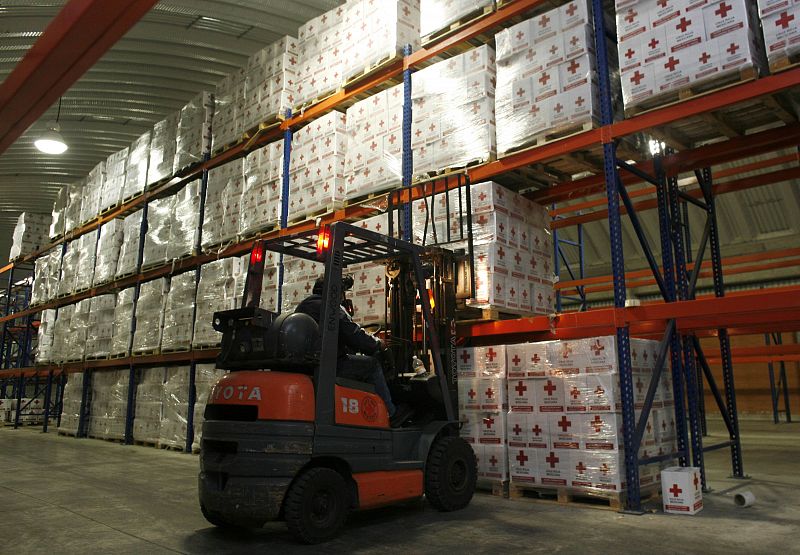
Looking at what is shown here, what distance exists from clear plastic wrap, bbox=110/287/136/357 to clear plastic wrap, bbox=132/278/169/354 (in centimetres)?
28

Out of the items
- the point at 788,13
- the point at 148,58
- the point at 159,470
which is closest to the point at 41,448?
the point at 159,470

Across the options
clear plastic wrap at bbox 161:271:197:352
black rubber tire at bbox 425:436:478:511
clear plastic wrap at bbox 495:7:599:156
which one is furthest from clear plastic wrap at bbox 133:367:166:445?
clear plastic wrap at bbox 495:7:599:156

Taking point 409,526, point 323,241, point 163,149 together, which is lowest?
point 409,526

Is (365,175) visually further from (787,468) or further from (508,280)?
(787,468)

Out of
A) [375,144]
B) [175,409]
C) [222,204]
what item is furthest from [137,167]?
[375,144]

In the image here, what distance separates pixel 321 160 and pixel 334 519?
514cm

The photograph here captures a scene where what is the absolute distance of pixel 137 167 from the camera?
486 inches

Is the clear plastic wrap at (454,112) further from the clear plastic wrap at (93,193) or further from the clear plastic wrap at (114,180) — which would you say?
the clear plastic wrap at (93,193)

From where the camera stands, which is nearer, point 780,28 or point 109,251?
point 780,28

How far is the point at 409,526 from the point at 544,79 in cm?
410

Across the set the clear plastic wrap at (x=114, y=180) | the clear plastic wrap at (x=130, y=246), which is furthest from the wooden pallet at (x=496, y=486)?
the clear plastic wrap at (x=114, y=180)

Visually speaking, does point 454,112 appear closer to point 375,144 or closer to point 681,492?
point 375,144

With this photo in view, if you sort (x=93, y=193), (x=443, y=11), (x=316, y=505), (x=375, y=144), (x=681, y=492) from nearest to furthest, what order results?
(x=316, y=505), (x=681, y=492), (x=443, y=11), (x=375, y=144), (x=93, y=193)

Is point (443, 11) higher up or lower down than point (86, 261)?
higher up
